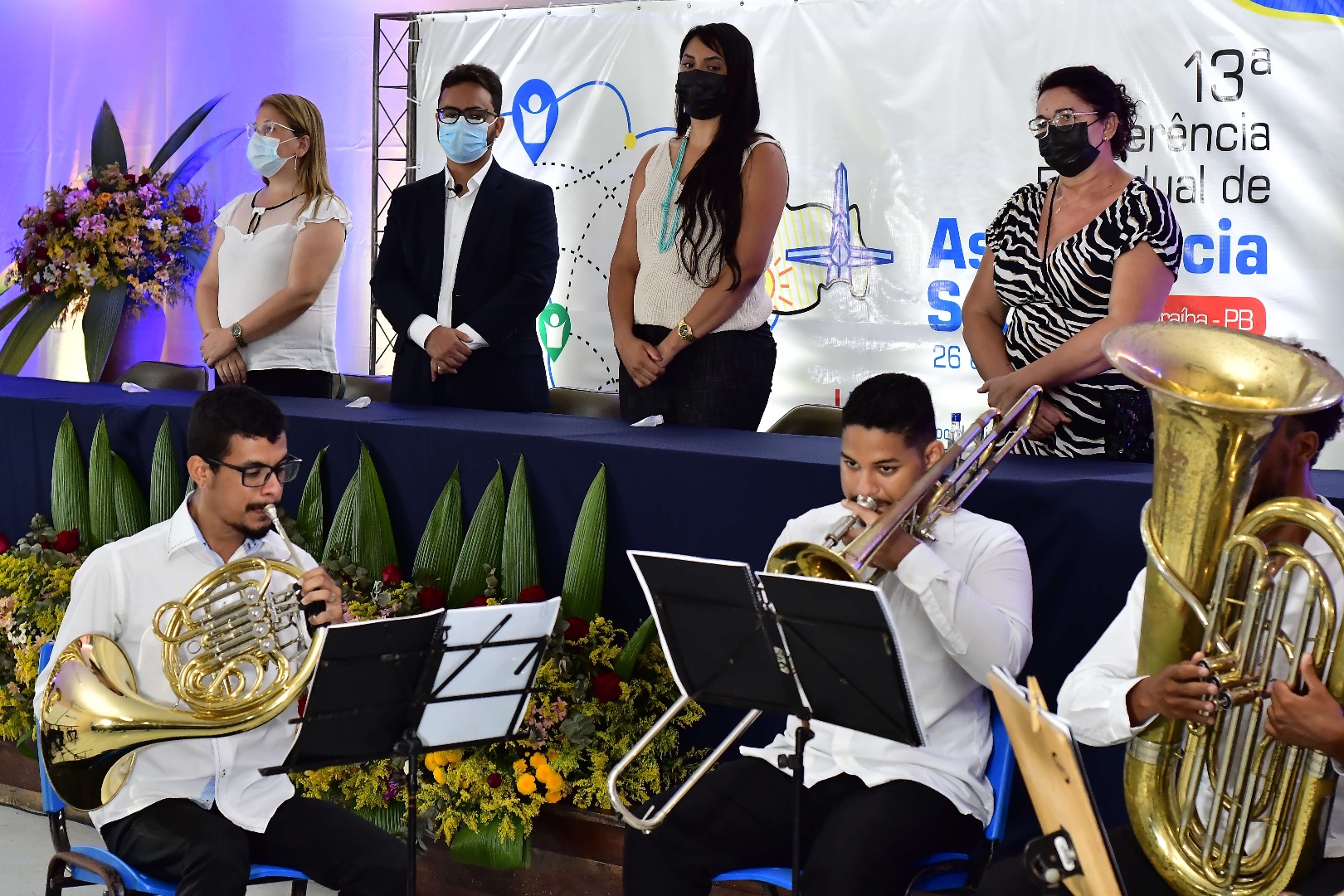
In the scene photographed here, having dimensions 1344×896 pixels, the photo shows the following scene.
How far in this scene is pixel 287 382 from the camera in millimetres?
5016

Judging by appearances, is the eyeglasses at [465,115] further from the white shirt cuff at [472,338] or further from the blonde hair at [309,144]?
the white shirt cuff at [472,338]

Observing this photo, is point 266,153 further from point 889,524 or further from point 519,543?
point 889,524

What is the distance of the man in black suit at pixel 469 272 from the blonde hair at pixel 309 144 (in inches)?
12.0

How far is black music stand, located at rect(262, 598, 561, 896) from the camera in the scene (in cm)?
262

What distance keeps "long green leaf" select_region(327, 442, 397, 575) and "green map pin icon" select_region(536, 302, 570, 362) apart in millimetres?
2778

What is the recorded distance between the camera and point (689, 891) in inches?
113

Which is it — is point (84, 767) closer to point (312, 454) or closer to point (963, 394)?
point (312, 454)

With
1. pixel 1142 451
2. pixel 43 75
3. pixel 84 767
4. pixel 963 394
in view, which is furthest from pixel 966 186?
pixel 43 75

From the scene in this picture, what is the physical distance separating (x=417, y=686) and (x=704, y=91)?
2.03 metres

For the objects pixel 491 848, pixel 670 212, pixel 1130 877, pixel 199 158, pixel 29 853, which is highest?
pixel 199 158

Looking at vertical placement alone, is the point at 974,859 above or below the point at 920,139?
below

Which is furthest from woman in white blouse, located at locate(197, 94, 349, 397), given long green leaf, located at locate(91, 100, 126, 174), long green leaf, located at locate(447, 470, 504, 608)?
long green leaf, located at locate(91, 100, 126, 174)

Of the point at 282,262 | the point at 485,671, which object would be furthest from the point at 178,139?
the point at 485,671

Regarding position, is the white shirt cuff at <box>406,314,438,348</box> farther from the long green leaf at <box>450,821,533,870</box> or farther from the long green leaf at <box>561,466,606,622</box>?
the long green leaf at <box>450,821,533,870</box>
